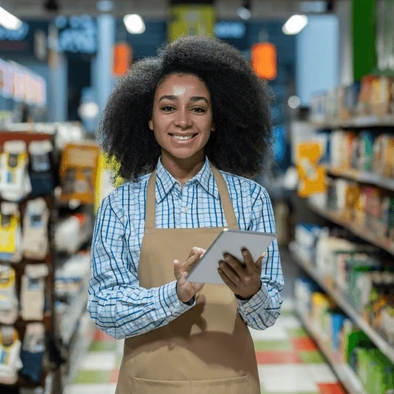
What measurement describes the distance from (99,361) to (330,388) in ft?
6.07

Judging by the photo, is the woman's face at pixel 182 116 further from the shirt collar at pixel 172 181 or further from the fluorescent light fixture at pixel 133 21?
the fluorescent light fixture at pixel 133 21

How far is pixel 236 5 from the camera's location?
38.7 feet

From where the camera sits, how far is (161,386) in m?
1.95

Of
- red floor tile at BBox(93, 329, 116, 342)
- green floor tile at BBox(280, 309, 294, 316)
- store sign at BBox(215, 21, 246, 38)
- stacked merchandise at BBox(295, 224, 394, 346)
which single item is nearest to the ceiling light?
stacked merchandise at BBox(295, 224, 394, 346)

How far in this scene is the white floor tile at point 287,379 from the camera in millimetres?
5199

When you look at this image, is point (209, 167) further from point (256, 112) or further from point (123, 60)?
point (123, 60)

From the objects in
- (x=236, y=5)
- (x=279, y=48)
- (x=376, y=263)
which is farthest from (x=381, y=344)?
(x=279, y=48)

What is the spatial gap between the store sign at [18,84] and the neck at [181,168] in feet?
21.8

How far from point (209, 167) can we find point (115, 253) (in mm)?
391

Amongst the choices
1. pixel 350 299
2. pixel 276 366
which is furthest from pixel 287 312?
pixel 350 299

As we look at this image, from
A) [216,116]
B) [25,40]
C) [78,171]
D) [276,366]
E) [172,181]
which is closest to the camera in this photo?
[172,181]

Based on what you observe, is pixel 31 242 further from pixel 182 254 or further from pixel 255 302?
pixel 255 302

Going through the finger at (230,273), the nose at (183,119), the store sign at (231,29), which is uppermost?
the store sign at (231,29)

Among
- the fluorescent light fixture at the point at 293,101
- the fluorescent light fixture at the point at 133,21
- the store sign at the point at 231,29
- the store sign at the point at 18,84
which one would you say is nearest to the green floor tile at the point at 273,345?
the store sign at the point at 18,84
